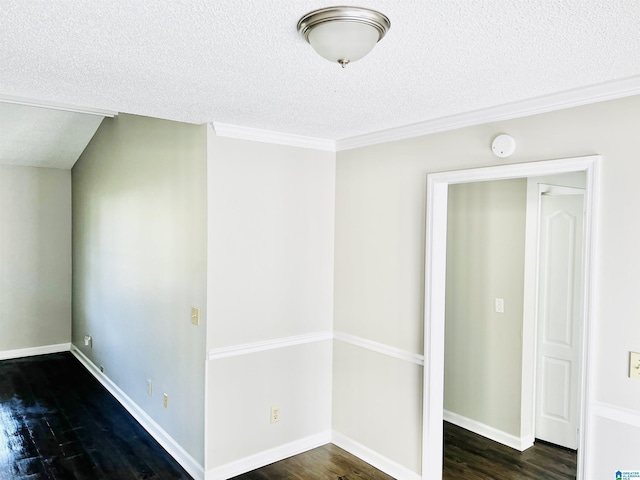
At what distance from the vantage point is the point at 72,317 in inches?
235

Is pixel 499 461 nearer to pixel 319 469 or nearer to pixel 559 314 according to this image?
pixel 559 314

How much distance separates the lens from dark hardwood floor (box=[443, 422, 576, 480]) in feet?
10.3

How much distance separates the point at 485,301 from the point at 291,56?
2.77m

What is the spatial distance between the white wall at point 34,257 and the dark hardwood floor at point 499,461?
197 inches

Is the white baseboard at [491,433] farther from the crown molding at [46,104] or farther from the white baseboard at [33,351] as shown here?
the white baseboard at [33,351]

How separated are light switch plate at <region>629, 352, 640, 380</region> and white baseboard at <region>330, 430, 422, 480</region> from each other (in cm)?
152

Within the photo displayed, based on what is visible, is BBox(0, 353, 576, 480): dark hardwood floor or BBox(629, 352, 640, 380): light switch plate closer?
BBox(629, 352, 640, 380): light switch plate

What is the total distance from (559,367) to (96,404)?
13.3 feet

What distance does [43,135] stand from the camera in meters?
4.94

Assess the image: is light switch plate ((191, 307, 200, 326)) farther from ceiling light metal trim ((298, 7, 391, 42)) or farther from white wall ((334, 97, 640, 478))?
ceiling light metal trim ((298, 7, 391, 42))

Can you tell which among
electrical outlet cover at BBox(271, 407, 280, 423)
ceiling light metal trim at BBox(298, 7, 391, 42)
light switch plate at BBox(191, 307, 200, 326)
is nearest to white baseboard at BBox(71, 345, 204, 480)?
electrical outlet cover at BBox(271, 407, 280, 423)

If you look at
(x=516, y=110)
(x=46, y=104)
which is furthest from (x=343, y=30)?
(x=46, y=104)

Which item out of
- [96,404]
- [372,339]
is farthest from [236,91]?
[96,404]

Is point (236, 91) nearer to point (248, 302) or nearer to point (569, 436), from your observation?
point (248, 302)
